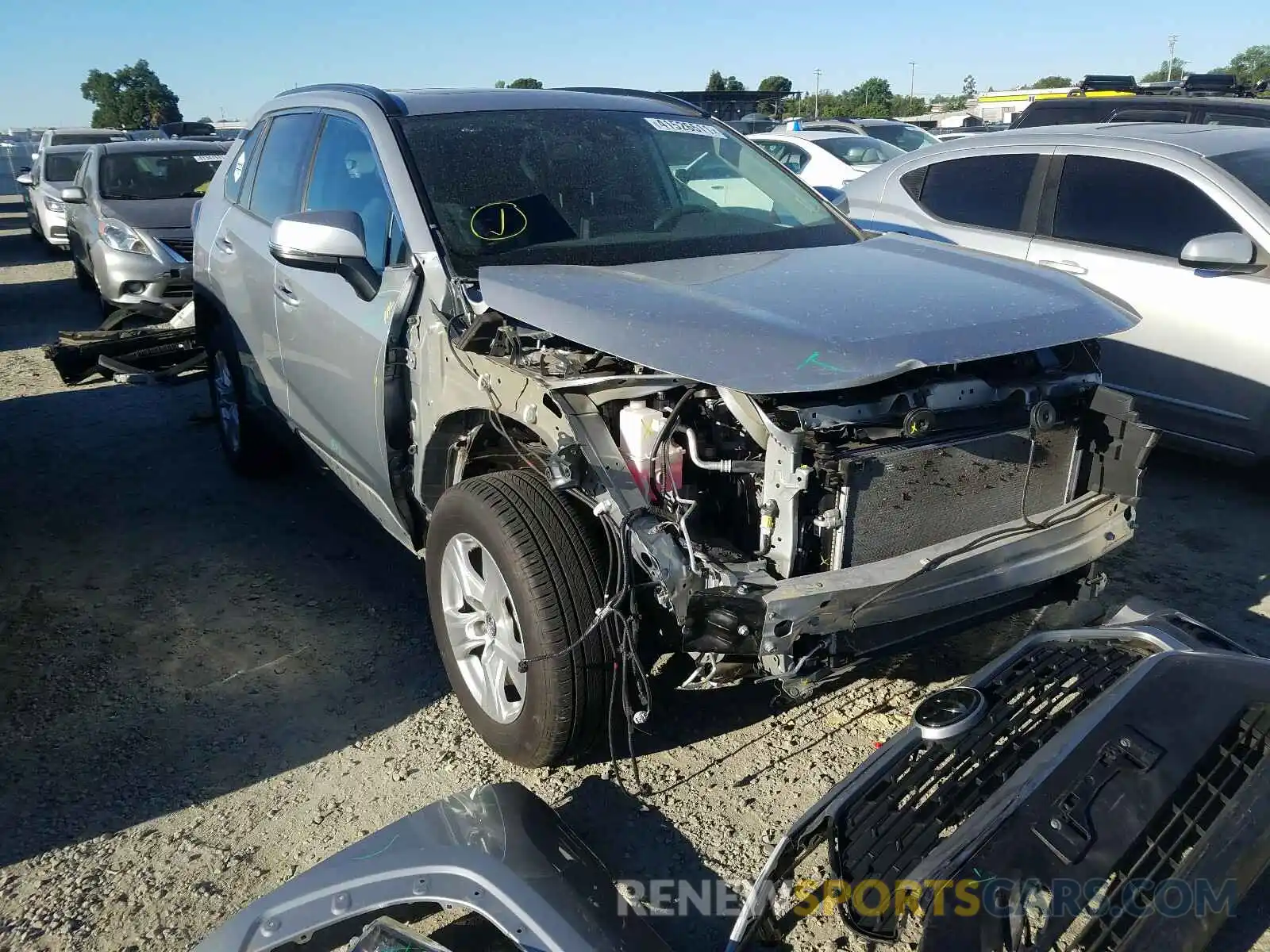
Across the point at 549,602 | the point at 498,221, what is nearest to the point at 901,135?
the point at 498,221

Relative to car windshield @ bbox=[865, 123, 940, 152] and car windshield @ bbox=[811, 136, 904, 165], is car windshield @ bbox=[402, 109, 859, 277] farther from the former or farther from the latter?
car windshield @ bbox=[865, 123, 940, 152]

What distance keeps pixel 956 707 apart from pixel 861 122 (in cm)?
1542

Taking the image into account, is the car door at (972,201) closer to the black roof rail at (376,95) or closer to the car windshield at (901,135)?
the black roof rail at (376,95)

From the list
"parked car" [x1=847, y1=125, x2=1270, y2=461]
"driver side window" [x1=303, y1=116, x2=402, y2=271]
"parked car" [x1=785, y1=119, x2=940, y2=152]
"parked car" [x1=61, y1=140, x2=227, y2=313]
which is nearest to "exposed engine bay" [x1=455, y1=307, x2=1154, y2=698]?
"driver side window" [x1=303, y1=116, x2=402, y2=271]

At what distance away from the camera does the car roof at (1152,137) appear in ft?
16.8

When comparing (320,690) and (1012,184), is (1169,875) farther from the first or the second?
(1012,184)

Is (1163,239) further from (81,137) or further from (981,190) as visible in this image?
(81,137)

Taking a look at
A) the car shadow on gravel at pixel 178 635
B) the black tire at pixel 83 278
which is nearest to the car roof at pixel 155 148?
the black tire at pixel 83 278

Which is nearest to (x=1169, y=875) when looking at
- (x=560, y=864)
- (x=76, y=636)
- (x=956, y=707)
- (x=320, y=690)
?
(x=956, y=707)

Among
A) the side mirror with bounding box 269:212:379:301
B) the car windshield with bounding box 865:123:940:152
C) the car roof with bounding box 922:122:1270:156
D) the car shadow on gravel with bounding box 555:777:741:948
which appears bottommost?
the car shadow on gravel with bounding box 555:777:741:948

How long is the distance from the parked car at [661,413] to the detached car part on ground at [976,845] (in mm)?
345

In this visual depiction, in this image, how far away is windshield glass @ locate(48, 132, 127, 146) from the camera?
16.2 metres

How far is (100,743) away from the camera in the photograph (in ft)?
10.5

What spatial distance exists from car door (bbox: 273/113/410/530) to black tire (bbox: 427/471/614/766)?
0.82 meters
